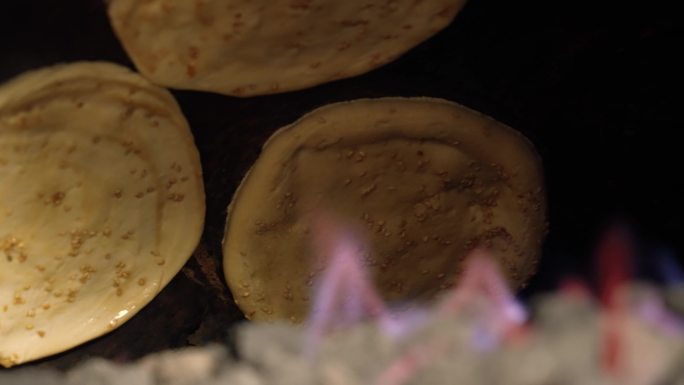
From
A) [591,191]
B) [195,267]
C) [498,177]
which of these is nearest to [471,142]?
[498,177]

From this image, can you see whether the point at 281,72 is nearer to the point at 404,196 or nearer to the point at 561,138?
the point at 404,196

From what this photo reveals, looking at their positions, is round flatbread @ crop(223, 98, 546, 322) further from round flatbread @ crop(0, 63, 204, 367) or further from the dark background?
round flatbread @ crop(0, 63, 204, 367)

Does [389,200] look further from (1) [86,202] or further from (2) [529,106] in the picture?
(1) [86,202]

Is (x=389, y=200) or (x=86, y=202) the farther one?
(x=389, y=200)

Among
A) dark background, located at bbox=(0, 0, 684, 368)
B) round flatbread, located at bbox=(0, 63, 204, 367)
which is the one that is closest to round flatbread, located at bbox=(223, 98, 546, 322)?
dark background, located at bbox=(0, 0, 684, 368)

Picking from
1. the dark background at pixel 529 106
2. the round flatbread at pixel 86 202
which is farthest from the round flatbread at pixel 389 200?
the round flatbread at pixel 86 202

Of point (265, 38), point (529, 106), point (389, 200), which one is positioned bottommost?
point (389, 200)

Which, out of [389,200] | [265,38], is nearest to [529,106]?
[389,200]
